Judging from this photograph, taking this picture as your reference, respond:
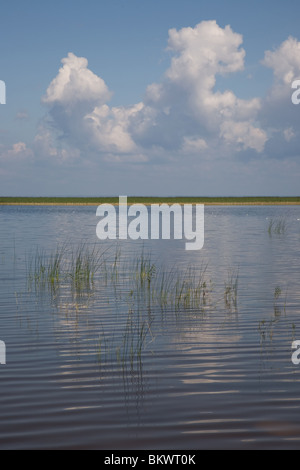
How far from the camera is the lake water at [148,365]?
6.16m

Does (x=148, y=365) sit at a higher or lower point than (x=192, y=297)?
lower

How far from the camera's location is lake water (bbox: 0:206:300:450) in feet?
20.2

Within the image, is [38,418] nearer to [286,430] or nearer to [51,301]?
[286,430]

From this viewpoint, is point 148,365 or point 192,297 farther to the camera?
point 192,297

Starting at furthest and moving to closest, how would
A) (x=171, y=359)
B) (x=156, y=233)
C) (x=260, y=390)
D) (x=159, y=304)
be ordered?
1. (x=156, y=233)
2. (x=159, y=304)
3. (x=171, y=359)
4. (x=260, y=390)

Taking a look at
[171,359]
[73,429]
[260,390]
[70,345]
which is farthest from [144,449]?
[70,345]

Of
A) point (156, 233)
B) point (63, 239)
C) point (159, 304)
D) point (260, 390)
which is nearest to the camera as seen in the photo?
point (260, 390)

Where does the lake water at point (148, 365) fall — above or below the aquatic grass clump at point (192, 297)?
below

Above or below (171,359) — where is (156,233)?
above

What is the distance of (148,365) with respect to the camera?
28.0ft

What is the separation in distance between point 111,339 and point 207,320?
2560 millimetres

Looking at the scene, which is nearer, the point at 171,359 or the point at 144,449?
the point at 144,449

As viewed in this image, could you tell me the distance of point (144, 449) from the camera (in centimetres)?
580

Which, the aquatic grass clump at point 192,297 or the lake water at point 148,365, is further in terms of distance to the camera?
the aquatic grass clump at point 192,297
